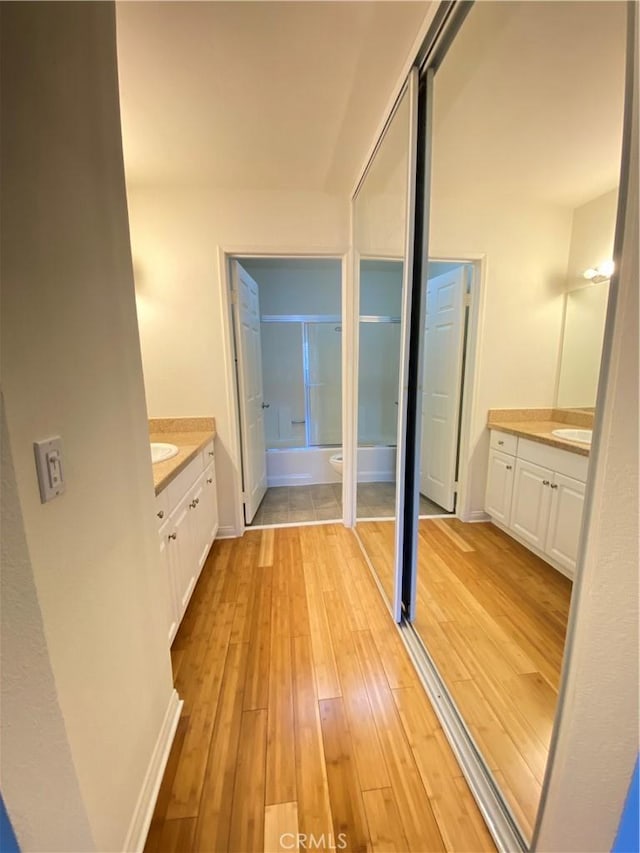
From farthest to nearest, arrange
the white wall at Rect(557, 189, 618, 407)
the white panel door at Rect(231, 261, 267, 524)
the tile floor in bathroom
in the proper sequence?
the tile floor in bathroom → the white panel door at Rect(231, 261, 267, 524) → the white wall at Rect(557, 189, 618, 407)

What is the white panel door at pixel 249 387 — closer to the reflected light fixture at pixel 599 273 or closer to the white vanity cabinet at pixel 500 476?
the white vanity cabinet at pixel 500 476

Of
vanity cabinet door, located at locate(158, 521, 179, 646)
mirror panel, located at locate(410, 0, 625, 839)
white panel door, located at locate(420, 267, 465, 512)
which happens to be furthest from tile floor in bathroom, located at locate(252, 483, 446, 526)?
vanity cabinet door, located at locate(158, 521, 179, 646)

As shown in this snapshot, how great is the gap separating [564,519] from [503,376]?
1102 mm

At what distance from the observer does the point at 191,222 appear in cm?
222

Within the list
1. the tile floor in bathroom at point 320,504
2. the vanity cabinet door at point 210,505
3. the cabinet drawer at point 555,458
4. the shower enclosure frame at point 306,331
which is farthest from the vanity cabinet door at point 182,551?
the shower enclosure frame at point 306,331

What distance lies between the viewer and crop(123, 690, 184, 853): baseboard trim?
0.89 m

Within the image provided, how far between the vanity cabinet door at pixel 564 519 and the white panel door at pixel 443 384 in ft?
2.73

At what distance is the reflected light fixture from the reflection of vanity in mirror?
0.02m

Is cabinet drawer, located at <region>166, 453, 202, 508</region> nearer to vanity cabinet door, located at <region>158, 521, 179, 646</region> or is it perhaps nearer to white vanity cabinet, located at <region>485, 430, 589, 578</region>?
vanity cabinet door, located at <region>158, 521, 179, 646</region>

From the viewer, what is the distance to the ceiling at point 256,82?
1.12 metres

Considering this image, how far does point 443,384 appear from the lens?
9.11ft

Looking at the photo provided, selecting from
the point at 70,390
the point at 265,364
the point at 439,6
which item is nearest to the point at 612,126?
the point at 439,6

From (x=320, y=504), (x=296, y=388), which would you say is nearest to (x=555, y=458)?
(x=320, y=504)

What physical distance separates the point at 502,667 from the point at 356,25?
2604 mm
